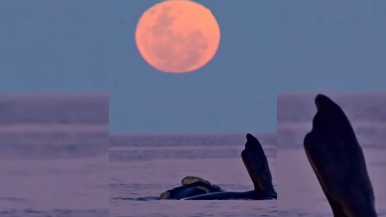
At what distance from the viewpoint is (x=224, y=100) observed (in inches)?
375

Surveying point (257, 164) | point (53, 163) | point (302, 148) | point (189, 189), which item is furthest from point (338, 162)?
point (53, 163)

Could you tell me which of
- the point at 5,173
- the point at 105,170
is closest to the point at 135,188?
the point at 105,170

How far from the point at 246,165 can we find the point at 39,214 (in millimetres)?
1357

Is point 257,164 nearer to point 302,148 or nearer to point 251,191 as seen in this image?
point 251,191

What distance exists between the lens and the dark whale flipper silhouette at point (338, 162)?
30.8ft

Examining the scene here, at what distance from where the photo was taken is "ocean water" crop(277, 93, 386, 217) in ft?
31.2

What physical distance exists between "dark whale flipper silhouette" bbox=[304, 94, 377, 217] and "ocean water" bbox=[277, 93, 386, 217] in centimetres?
4

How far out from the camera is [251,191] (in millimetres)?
9641

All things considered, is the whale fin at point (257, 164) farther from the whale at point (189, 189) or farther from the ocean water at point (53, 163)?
the ocean water at point (53, 163)

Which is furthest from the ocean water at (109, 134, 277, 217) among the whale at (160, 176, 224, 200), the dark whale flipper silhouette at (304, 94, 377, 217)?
the dark whale flipper silhouette at (304, 94, 377, 217)

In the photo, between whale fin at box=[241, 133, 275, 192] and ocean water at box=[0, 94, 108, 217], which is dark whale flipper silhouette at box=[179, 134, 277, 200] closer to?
whale fin at box=[241, 133, 275, 192]

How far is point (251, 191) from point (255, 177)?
9cm

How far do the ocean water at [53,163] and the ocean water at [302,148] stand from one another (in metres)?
1.14

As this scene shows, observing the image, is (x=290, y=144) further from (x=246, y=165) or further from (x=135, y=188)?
(x=135, y=188)
